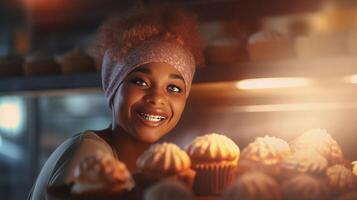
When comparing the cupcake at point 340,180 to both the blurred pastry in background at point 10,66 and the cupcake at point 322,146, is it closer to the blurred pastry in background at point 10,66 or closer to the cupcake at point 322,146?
the cupcake at point 322,146

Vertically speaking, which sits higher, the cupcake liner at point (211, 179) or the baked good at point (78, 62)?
the baked good at point (78, 62)

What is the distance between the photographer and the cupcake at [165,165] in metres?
1.09

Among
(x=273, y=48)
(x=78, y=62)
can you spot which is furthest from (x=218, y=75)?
(x=78, y=62)

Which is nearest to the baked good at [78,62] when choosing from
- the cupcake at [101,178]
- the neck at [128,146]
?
the neck at [128,146]

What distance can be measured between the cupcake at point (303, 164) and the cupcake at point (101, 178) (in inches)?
11.4

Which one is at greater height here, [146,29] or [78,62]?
[146,29]

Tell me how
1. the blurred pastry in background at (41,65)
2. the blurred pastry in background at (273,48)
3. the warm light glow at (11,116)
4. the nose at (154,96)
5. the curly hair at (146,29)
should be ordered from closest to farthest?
the nose at (154,96)
the curly hair at (146,29)
the blurred pastry in background at (273,48)
the blurred pastry in background at (41,65)
the warm light glow at (11,116)

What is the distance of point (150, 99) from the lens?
1.38m

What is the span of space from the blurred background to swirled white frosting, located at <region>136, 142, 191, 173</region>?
127 centimetres

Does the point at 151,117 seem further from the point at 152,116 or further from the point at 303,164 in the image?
the point at 303,164

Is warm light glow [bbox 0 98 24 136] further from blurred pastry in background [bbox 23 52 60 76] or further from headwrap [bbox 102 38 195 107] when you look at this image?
headwrap [bbox 102 38 195 107]

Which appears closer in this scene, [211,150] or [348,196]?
[348,196]

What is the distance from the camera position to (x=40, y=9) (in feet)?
11.7

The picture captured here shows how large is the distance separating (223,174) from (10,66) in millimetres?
2056
